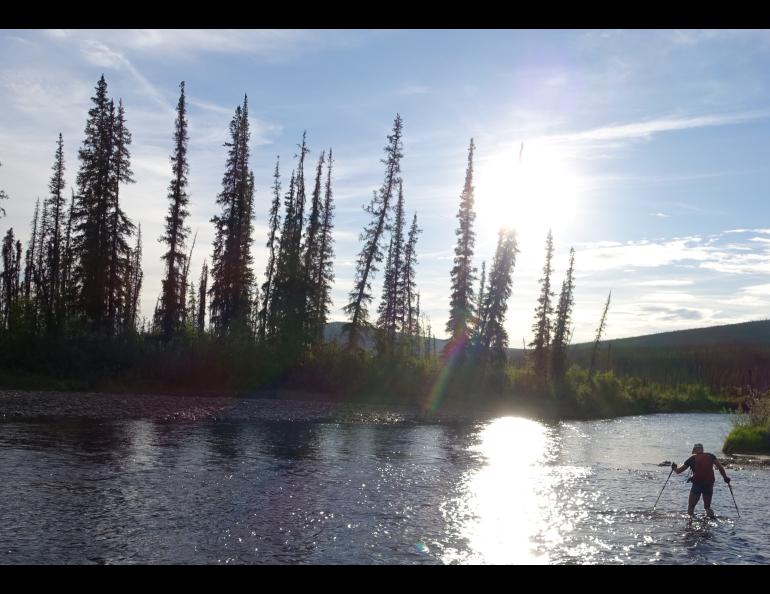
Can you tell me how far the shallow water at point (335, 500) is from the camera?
40.5 ft

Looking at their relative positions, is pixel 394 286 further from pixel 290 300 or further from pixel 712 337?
pixel 712 337

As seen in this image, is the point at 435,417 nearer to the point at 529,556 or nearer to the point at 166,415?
the point at 166,415

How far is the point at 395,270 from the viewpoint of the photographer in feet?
245

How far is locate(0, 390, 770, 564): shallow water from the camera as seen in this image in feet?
40.5

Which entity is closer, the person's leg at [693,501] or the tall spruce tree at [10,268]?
the person's leg at [693,501]

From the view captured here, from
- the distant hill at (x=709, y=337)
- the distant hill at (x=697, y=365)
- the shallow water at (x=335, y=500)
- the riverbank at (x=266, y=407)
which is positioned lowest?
the shallow water at (x=335, y=500)

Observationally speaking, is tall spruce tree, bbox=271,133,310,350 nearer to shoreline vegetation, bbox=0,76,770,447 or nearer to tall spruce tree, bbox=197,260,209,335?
shoreline vegetation, bbox=0,76,770,447

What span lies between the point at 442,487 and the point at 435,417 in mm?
23208

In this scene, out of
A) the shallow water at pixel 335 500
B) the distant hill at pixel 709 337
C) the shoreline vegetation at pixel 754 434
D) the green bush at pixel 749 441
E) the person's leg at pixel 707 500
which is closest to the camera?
the shallow water at pixel 335 500

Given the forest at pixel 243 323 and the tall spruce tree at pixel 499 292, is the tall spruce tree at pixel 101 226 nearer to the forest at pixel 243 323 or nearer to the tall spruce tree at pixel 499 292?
the forest at pixel 243 323

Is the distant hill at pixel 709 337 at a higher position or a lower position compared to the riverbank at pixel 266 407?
higher

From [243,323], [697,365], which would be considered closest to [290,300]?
[243,323]

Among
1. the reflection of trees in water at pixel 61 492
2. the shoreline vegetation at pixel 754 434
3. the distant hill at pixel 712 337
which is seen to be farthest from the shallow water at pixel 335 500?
the distant hill at pixel 712 337
